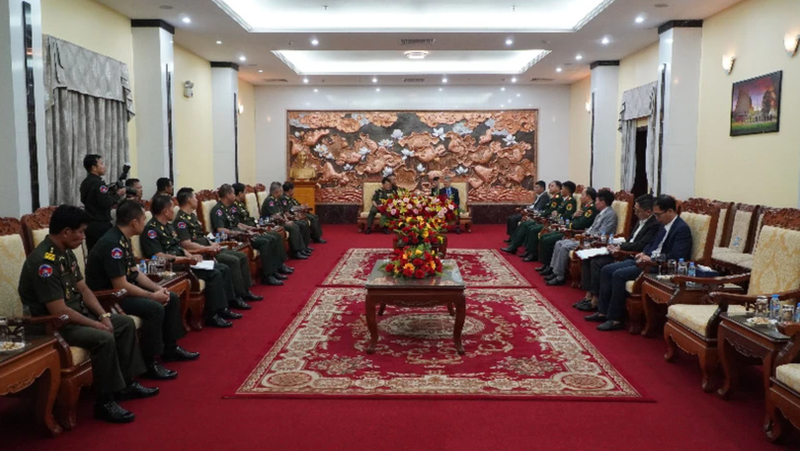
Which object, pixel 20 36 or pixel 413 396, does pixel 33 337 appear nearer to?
pixel 413 396

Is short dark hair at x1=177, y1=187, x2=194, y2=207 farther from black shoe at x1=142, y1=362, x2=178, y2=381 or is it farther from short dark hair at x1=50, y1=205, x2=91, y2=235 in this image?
short dark hair at x1=50, y1=205, x2=91, y2=235

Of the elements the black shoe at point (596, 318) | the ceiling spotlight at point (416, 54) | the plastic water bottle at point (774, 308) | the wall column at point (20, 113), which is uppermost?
the ceiling spotlight at point (416, 54)

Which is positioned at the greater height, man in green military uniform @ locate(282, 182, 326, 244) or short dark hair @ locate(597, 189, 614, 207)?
short dark hair @ locate(597, 189, 614, 207)

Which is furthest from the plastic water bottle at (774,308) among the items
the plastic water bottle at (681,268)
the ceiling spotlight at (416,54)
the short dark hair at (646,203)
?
the ceiling spotlight at (416,54)

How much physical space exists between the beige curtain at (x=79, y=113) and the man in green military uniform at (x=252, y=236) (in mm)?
1292

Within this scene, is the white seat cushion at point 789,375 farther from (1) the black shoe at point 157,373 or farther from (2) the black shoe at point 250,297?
(2) the black shoe at point 250,297

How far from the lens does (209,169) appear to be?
11133 mm

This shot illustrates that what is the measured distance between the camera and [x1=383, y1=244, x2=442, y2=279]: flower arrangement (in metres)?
4.80

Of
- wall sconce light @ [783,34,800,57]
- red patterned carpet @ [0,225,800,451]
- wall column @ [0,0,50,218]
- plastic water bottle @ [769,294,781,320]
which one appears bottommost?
red patterned carpet @ [0,225,800,451]

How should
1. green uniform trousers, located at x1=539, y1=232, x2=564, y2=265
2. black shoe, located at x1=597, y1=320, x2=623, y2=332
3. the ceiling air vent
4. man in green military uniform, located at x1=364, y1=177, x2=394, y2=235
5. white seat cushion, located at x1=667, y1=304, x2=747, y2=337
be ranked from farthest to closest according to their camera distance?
man in green military uniform, located at x1=364, y1=177, x2=394, y2=235
the ceiling air vent
green uniform trousers, located at x1=539, y1=232, x2=564, y2=265
black shoe, located at x1=597, y1=320, x2=623, y2=332
white seat cushion, located at x1=667, y1=304, x2=747, y2=337

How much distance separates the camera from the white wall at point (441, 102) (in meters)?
14.3

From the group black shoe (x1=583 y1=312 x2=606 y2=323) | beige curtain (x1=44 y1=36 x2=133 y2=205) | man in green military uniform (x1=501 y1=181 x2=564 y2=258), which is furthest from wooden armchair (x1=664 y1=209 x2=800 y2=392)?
beige curtain (x1=44 y1=36 x2=133 y2=205)

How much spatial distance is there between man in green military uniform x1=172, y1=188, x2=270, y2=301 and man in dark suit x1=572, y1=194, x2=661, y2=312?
11.0 ft

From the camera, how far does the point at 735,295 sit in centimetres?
377
